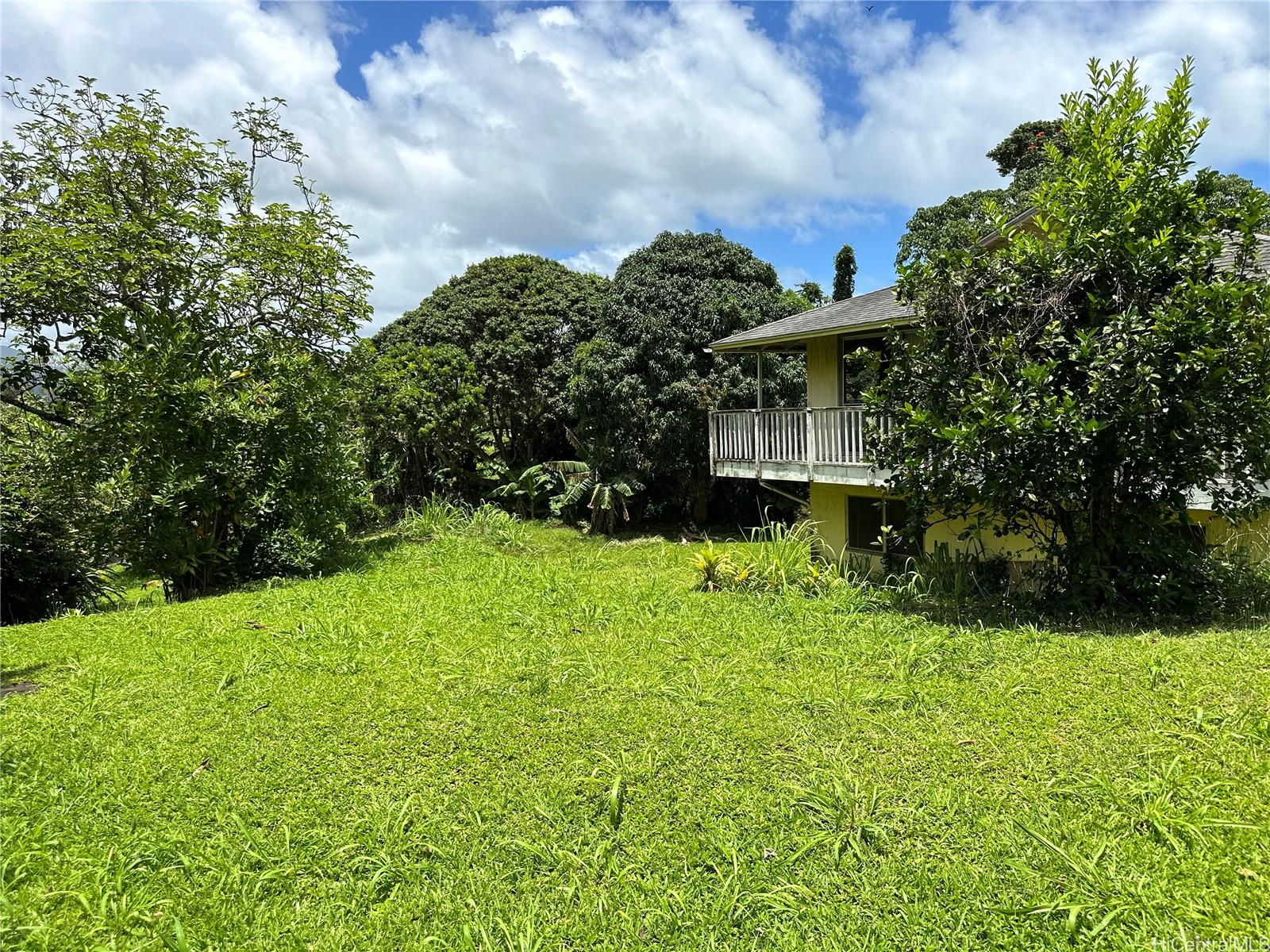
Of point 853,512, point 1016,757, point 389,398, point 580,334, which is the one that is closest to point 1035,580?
point 1016,757

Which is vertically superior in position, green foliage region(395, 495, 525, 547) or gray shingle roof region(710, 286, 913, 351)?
gray shingle roof region(710, 286, 913, 351)

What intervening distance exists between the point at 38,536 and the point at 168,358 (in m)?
3.97

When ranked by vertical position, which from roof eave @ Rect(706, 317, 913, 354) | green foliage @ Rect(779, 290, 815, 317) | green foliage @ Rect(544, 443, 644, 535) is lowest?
green foliage @ Rect(544, 443, 644, 535)

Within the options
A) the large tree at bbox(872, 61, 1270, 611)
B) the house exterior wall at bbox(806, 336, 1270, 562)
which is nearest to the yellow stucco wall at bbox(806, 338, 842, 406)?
the house exterior wall at bbox(806, 336, 1270, 562)

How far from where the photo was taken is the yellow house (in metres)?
11.2

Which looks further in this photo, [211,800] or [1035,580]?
[1035,580]

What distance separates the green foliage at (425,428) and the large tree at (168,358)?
4.41 m

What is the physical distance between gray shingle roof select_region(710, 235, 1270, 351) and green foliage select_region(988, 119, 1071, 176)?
15412 millimetres

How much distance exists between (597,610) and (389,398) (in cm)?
1016

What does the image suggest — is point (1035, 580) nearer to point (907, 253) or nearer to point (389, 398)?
point (907, 253)

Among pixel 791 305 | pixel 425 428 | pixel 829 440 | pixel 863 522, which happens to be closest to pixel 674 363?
pixel 791 305

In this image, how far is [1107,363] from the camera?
575cm

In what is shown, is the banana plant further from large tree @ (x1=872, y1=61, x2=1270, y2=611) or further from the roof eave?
large tree @ (x1=872, y1=61, x2=1270, y2=611)

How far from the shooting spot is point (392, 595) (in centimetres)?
841
